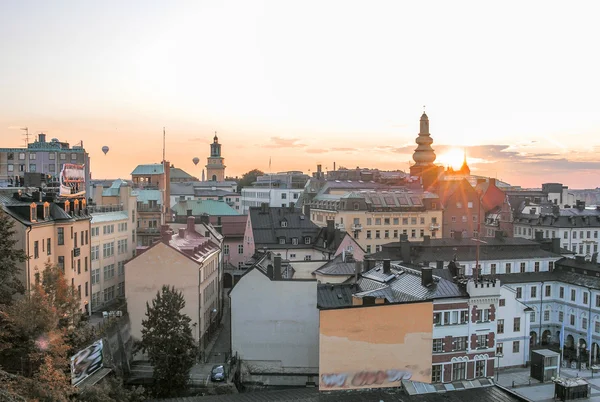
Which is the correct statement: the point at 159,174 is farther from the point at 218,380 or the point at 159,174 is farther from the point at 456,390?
the point at 456,390

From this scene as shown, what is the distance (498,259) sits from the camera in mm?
64062

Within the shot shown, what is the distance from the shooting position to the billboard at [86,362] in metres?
34.6

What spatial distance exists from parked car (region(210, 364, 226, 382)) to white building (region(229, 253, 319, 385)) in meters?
2.83

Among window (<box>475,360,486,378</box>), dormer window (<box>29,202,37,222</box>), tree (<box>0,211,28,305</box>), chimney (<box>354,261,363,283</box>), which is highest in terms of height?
dormer window (<box>29,202,37,222</box>)

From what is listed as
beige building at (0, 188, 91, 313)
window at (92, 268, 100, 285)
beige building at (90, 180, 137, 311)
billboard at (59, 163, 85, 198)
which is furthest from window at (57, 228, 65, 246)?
window at (92, 268, 100, 285)

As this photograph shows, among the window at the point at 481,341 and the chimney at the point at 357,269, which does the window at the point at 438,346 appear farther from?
the chimney at the point at 357,269

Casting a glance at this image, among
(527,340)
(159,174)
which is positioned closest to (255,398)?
(527,340)

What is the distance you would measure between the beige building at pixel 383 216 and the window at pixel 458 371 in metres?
42.7

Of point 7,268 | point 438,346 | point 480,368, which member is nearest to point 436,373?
point 438,346

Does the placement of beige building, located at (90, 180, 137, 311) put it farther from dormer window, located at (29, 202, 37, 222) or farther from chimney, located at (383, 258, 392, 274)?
chimney, located at (383, 258, 392, 274)

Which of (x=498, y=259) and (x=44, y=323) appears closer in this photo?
(x=44, y=323)

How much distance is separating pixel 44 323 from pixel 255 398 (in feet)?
49.9

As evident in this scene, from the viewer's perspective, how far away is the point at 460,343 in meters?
44.3

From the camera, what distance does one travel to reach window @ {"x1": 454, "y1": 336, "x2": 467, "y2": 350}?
145ft
